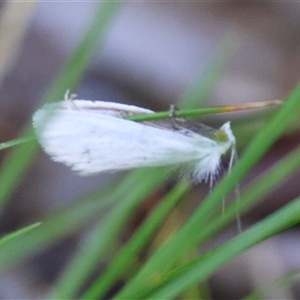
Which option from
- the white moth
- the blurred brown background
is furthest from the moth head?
the blurred brown background

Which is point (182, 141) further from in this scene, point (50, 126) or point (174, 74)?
point (174, 74)

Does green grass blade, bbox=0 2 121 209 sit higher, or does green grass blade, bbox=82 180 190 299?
green grass blade, bbox=0 2 121 209

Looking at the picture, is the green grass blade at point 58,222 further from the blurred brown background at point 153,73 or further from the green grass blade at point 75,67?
the blurred brown background at point 153,73

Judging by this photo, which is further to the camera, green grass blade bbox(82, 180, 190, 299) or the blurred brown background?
the blurred brown background

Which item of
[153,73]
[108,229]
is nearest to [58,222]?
[108,229]

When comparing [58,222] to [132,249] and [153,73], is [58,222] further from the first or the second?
[153,73]

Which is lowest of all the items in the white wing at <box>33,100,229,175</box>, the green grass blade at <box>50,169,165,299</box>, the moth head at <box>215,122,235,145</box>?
the green grass blade at <box>50,169,165,299</box>

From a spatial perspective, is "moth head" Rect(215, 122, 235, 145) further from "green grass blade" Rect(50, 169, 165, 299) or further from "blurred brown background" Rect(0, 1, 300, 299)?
"blurred brown background" Rect(0, 1, 300, 299)
